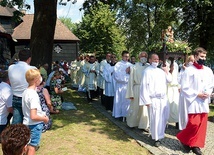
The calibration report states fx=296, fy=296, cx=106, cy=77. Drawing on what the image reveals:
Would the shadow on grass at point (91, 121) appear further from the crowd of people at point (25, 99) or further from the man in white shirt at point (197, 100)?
the man in white shirt at point (197, 100)

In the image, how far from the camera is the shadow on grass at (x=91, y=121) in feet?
24.0

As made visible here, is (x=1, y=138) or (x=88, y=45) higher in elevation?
(x=88, y=45)

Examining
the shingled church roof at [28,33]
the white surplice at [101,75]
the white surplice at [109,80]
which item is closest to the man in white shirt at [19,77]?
the white surplice at [109,80]

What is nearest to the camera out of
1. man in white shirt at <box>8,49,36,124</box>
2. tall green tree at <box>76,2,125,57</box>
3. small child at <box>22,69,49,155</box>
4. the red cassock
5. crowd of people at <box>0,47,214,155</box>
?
small child at <box>22,69,49,155</box>

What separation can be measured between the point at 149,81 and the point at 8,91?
9.55ft

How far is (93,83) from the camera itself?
12.4 meters

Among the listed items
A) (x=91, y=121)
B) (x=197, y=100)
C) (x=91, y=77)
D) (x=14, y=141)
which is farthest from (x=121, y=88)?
(x=14, y=141)

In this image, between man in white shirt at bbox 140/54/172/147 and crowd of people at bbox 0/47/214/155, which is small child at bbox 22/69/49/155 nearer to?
crowd of people at bbox 0/47/214/155

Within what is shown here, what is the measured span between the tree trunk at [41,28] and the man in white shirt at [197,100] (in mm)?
6430

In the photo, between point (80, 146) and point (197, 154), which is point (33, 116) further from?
point (197, 154)

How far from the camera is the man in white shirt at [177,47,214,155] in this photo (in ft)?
19.2

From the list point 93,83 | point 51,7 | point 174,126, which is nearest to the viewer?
point 174,126

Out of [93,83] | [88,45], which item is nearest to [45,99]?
[93,83]

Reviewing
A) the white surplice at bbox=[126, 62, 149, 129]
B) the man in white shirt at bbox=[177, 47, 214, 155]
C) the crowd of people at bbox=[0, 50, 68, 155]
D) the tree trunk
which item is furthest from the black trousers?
the man in white shirt at bbox=[177, 47, 214, 155]
